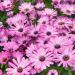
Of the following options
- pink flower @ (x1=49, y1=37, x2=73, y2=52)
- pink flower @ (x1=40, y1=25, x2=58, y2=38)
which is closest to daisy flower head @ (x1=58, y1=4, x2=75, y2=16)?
pink flower @ (x1=40, y1=25, x2=58, y2=38)

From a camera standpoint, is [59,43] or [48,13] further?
[48,13]

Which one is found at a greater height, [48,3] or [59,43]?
[59,43]

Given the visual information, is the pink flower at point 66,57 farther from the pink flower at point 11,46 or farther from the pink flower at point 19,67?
Result: the pink flower at point 11,46

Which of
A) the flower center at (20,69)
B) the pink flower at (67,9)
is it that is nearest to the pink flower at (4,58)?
the flower center at (20,69)

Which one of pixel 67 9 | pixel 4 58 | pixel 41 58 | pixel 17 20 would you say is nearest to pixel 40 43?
pixel 41 58

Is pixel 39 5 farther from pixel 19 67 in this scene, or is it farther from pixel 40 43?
pixel 19 67

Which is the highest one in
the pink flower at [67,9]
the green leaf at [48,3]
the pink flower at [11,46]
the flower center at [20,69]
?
the pink flower at [11,46]

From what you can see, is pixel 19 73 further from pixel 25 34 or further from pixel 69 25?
pixel 69 25
